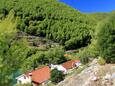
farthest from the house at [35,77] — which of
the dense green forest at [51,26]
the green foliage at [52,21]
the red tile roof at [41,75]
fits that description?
the green foliage at [52,21]

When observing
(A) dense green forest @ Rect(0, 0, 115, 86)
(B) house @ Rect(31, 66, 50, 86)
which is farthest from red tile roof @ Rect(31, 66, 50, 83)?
(A) dense green forest @ Rect(0, 0, 115, 86)

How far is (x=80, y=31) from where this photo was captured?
86500mm

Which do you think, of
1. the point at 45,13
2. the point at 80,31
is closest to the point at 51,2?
the point at 45,13

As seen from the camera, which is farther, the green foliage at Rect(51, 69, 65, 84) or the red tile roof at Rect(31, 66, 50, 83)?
the red tile roof at Rect(31, 66, 50, 83)

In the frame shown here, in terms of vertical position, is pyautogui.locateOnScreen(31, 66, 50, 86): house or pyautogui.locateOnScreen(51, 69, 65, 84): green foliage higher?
pyautogui.locateOnScreen(51, 69, 65, 84): green foliage

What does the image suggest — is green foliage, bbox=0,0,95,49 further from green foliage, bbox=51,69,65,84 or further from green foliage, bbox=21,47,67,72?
green foliage, bbox=51,69,65,84

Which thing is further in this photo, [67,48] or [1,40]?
[67,48]

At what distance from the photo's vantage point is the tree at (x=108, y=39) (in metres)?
24.9

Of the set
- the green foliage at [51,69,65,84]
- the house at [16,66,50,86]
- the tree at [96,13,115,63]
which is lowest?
the house at [16,66,50,86]

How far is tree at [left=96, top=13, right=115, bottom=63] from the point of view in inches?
979

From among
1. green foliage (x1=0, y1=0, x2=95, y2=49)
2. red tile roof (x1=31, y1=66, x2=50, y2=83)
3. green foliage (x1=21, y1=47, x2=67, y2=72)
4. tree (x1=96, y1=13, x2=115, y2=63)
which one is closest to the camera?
tree (x1=96, y1=13, x2=115, y2=63)

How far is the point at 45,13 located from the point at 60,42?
15.6m

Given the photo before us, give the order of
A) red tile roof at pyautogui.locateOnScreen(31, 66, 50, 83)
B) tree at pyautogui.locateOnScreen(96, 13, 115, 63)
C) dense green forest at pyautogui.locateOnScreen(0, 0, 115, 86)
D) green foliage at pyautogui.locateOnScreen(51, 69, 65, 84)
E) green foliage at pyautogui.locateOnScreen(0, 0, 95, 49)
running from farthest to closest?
green foliage at pyautogui.locateOnScreen(0, 0, 95, 49) → dense green forest at pyautogui.locateOnScreen(0, 0, 115, 86) → red tile roof at pyautogui.locateOnScreen(31, 66, 50, 83) → green foliage at pyautogui.locateOnScreen(51, 69, 65, 84) → tree at pyautogui.locateOnScreen(96, 13, 115, 63)

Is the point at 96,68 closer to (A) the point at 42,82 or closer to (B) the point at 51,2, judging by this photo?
(A) the point at 42,82
